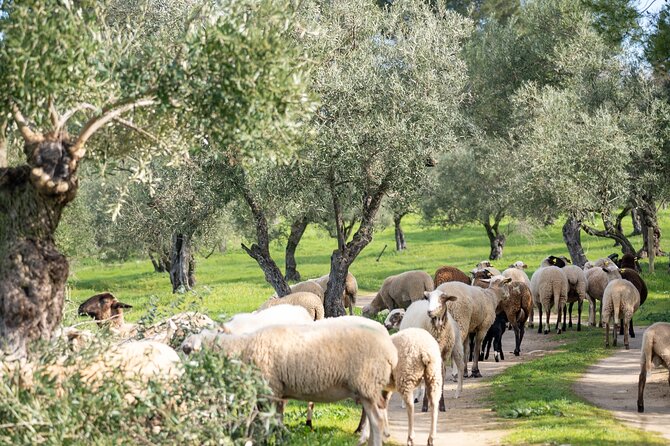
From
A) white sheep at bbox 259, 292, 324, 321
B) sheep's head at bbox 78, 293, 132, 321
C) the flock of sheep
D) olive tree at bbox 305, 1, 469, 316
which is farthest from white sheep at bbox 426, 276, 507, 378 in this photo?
sheep's head at bbox 78, 293, 132, 321

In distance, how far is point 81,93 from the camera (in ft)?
37.2

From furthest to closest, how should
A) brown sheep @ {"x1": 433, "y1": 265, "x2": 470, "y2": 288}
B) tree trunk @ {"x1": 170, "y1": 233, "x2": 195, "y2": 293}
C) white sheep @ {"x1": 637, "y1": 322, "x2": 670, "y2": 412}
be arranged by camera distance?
tree trunk @ {"x1": 170, "y1": 233, "x2": 195, "y2": 293}
brown sheep @ {"x1": 433, "y1": 265, "x2": 470, "y2": 288}
white sheep @ {"x1": 637, "y1": 322, "x2": 670, "y2": 412}

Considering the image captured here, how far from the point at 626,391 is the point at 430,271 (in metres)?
26.9

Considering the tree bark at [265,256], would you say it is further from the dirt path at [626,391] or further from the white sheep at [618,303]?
the dirt path at [626,391]

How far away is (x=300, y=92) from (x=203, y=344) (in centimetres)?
322

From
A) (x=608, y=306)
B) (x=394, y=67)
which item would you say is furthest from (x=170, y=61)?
(x=608, y=306)

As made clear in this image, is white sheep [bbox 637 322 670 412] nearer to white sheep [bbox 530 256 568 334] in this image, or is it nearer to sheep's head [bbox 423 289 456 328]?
sheep's head [bbox 423 289 456 328]

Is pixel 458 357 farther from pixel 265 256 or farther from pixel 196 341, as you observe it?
pixel 265 256

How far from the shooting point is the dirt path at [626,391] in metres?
14.3

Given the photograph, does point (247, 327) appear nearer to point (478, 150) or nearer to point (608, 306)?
point (608, 306)

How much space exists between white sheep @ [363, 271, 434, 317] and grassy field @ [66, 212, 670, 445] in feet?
14.2

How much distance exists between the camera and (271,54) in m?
10.6

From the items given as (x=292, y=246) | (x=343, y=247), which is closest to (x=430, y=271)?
(x=292, y=246)

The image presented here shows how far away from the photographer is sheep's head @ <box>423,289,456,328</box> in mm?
15336
